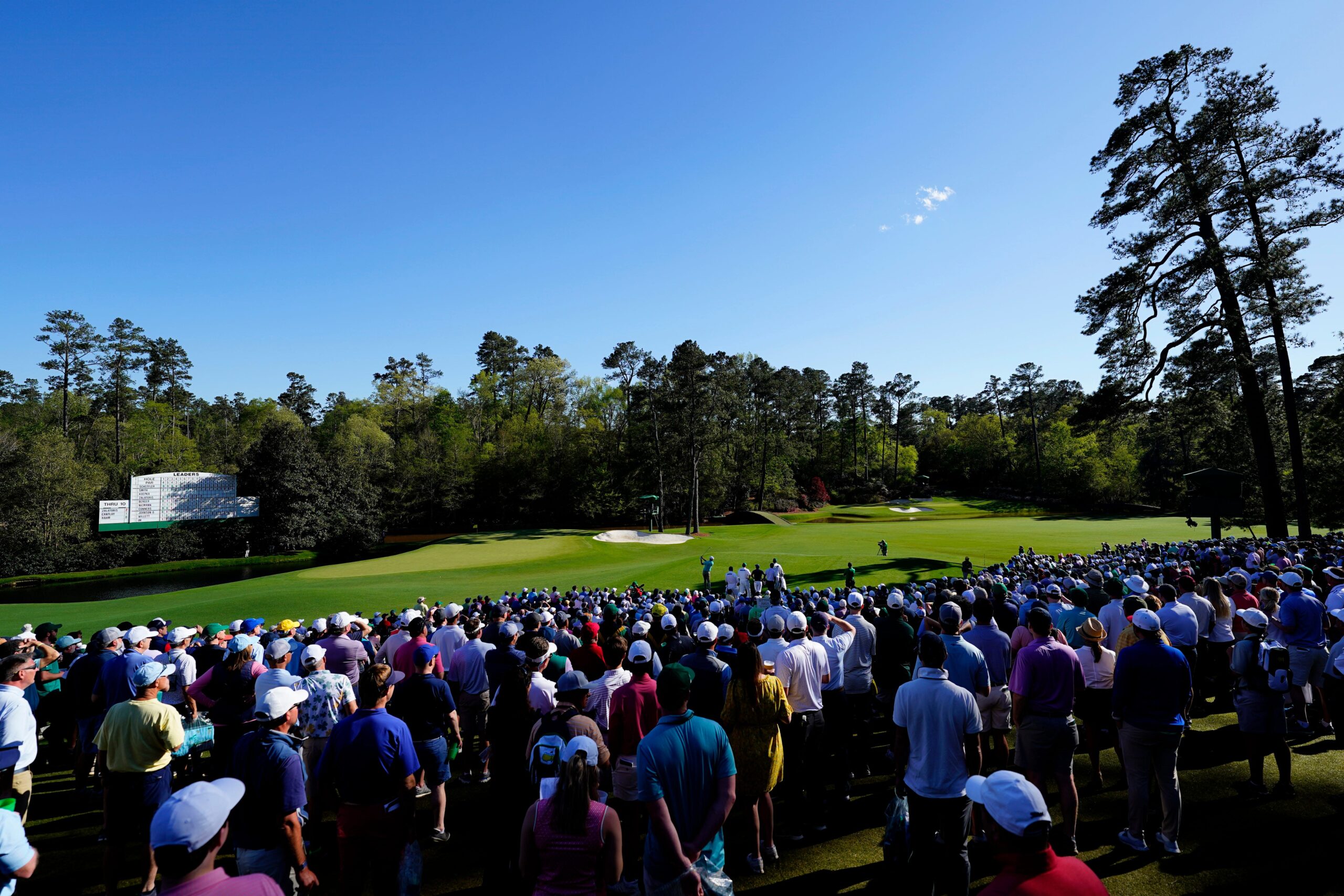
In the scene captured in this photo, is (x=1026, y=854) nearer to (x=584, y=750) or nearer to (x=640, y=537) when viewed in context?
(x=584, y=750)

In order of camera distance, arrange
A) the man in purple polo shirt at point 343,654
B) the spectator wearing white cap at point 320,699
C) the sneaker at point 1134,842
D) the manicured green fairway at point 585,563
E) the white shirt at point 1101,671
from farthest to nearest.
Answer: the manicured green fairway at point 585,563, the man in purple polo shirt at point 343,654, the white shirt at point 1101,671, the spectator wearing white cap at point 320,699, the sneaker at point 1134,842

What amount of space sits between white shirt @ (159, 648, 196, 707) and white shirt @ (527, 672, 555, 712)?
4.77 m

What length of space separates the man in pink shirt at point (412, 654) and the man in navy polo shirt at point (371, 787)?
2.62 m

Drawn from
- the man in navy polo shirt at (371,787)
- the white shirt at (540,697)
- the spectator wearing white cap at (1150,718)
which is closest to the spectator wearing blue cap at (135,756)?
the man in navy polo shirt at (371,787)

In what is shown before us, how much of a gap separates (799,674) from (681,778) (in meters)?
2.57

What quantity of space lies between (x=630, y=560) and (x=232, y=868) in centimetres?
2771

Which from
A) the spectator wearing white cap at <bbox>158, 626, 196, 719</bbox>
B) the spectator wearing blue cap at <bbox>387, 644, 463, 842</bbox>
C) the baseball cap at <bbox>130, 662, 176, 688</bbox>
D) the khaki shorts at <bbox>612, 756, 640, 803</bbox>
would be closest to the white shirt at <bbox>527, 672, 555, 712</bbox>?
the khaki shorts at <bbox>612, 756, 640, 803</bbox>

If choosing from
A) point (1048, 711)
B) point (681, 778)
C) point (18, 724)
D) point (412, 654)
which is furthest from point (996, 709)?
point (18, 724)

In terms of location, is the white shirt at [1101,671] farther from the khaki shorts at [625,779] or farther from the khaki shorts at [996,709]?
the khaki shorts at [625,779]

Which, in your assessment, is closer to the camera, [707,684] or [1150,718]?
[1150,718]

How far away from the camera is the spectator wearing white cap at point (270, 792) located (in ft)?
12.7

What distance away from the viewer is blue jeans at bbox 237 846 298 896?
391 cm

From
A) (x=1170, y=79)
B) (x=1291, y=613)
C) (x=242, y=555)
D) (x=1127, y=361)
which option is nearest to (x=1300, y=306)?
(x=1127, y=361)

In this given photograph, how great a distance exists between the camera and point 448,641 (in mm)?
8312
